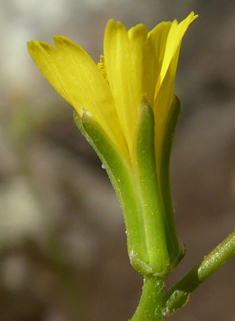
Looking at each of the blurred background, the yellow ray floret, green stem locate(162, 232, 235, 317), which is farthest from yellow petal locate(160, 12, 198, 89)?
the blurred background

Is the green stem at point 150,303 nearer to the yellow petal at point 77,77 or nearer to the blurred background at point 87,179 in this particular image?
the yellow petal at point 77,77

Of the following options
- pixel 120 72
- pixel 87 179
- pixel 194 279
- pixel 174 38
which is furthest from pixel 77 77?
pixel 87 179

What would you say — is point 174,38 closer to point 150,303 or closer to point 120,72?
point 120,72

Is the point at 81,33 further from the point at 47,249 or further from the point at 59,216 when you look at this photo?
the point at 47,249

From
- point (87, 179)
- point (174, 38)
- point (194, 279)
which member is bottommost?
point (87, 179)

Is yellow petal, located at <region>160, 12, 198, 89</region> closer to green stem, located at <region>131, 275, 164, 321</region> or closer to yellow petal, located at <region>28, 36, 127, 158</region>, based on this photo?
yellow petal, located at <region>28, 36, 127, 158</region>

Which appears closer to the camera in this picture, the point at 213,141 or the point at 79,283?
the point at 79,283

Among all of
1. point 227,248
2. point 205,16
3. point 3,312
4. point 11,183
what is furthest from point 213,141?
point 227,248
